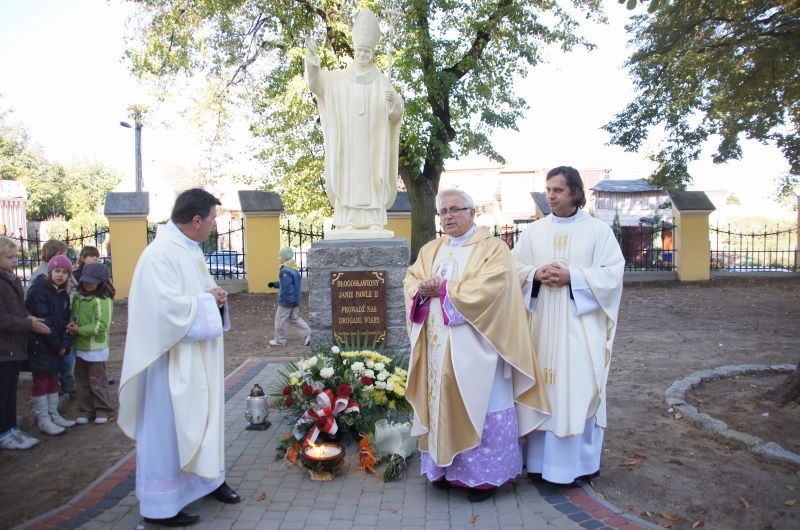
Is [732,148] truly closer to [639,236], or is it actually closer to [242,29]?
[639,236]

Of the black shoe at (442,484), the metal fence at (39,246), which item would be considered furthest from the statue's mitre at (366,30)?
the metal fence at (39,246)

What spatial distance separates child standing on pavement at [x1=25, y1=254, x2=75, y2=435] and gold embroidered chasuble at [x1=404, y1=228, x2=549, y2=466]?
10.8 ft

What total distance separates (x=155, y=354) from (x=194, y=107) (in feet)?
49.6

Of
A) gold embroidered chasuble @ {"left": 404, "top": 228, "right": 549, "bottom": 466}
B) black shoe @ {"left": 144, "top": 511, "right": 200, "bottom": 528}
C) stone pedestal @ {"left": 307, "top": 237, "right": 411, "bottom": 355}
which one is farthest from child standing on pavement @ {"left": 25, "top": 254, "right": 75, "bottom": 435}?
gold embroidered chasuble @ {"left": 404, "top": 228, "right": 549, "bottom": 466}

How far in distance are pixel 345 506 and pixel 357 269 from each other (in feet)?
8.20

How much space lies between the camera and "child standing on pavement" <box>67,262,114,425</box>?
5.46m

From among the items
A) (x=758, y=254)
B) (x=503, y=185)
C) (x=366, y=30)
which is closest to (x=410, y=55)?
(x=366, y=30)

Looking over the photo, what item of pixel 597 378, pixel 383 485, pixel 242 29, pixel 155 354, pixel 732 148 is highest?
pixel 242 29

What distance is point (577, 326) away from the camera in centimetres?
387

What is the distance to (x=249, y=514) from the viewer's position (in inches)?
142

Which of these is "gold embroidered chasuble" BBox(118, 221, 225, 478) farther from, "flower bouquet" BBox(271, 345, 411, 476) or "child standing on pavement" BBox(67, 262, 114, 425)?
"child standing on pavement" BBox(67, 262, 114, 425)

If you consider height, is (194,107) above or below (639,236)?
above

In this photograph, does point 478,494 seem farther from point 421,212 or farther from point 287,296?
point 421,212

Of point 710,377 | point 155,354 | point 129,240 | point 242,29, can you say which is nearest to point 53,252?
point 155,354
